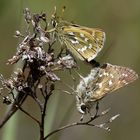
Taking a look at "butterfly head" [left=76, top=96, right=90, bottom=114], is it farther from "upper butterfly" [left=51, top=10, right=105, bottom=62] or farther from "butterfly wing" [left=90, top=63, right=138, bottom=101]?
"upper butterfly" [left=51, top=10, right=105, bottom=62]

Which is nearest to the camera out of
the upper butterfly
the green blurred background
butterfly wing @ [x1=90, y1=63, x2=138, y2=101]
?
butterfly wing @ [x1=90, y1=63, x2=138, y2=101]

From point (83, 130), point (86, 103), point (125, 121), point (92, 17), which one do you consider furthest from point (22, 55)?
point (92, 17)

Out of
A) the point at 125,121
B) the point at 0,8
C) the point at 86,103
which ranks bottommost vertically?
the point at 125,121

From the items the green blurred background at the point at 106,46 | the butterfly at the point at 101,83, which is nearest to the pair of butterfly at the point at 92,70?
the butterfly at the point at 101,83

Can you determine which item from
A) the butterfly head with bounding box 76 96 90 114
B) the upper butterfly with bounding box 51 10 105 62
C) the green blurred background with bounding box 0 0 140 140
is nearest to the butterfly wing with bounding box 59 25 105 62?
the upper butterfly with bounding box 51 10 105 62

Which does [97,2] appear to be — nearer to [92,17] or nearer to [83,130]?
[92,17]

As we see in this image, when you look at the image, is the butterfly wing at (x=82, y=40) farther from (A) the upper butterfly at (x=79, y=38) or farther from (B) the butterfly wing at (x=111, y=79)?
(B) the butterfly wing at (x=111, y=79)
